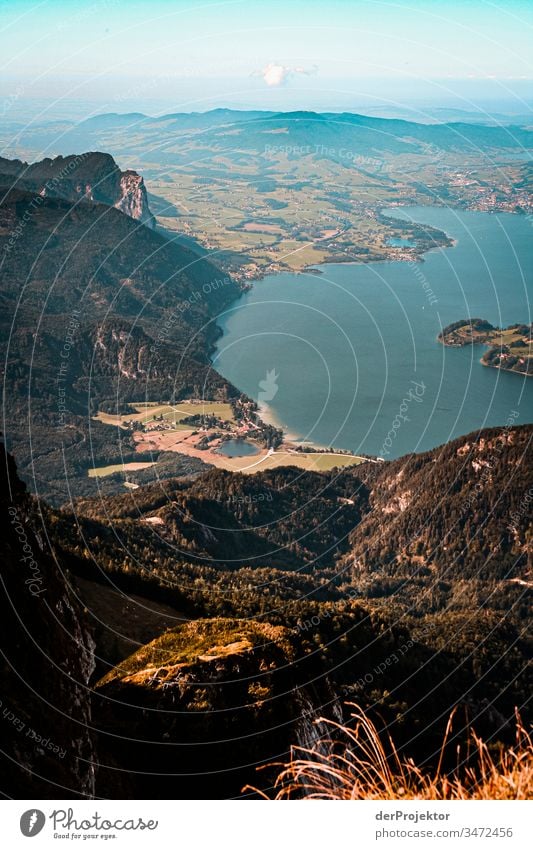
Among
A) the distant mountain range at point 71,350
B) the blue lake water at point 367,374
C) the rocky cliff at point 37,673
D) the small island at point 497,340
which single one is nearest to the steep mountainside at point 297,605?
the rocky cliff at point 37,673

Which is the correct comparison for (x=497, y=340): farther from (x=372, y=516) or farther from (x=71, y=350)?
(x=372, y=516)

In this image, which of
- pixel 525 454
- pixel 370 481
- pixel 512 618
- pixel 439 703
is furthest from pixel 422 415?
pixel 439 703

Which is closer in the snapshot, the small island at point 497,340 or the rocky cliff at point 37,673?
the rocky cliff at point 37,673

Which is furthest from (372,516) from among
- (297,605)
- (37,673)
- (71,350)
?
(71,350)

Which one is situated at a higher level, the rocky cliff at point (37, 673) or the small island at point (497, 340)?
the rocky cliff at point (37, 673)

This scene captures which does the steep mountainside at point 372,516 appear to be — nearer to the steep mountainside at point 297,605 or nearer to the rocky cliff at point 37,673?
the steep mountainside at point 297,605

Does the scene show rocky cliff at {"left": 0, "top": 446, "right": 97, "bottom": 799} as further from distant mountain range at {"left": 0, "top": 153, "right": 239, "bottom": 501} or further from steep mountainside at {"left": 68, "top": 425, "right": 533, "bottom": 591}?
distant mountain range at {"left": 0, "top": 153, "right": 239, "bottom": 501}

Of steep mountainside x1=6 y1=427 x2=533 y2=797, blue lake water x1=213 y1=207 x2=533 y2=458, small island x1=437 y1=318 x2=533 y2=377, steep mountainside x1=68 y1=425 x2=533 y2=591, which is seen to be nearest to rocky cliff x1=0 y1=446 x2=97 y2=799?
steep mountainside x1=6 y1=427 x2=533 y2=797

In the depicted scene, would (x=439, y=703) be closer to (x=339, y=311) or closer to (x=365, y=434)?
(x=365, y=434)
